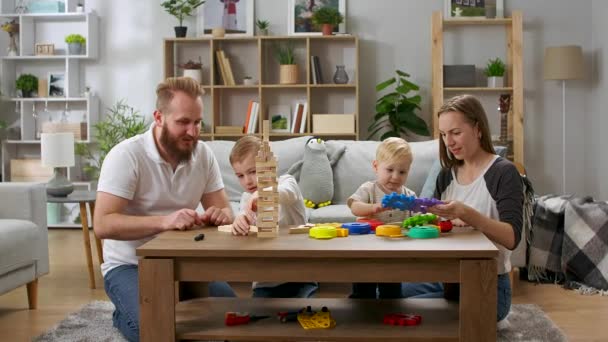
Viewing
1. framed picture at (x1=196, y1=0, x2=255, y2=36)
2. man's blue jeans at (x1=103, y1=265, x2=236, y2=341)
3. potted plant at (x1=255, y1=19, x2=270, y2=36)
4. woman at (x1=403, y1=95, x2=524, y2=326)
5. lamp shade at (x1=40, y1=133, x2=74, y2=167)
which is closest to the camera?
woman at (x1=403, y1=95, x2=524, y2=326)

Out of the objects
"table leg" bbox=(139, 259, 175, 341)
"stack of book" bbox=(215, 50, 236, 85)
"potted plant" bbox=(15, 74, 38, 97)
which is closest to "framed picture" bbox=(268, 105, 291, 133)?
"stack of book" bbox=(215, 50, 236, 85)

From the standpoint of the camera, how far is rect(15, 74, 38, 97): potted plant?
7.15 meters

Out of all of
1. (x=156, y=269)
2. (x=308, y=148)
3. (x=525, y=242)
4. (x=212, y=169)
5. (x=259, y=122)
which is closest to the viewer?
(x=156, y=269)

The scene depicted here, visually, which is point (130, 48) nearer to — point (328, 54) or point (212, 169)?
point (328, 54)

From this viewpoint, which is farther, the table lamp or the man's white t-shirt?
the table lamp

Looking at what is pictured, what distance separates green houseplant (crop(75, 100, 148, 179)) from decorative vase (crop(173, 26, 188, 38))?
30.9 inches

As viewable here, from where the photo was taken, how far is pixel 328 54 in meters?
7.05

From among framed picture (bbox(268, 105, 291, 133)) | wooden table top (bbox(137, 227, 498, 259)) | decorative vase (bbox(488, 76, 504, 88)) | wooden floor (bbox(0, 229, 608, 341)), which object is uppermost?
decorative vase (bbox(488, 76, 504, 88))

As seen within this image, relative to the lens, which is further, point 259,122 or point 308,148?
point 259,122

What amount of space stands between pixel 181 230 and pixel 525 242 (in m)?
2.54

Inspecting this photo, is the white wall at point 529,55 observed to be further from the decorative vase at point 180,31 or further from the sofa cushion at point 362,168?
the sofa cushion at point 362,168

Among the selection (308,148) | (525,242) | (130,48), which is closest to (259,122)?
(130,48)

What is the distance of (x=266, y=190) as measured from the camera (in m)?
2.47

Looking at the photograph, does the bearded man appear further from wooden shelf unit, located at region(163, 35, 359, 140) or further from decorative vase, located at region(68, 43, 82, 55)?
decorative vase, located at region(68, 43, 82, 55)
